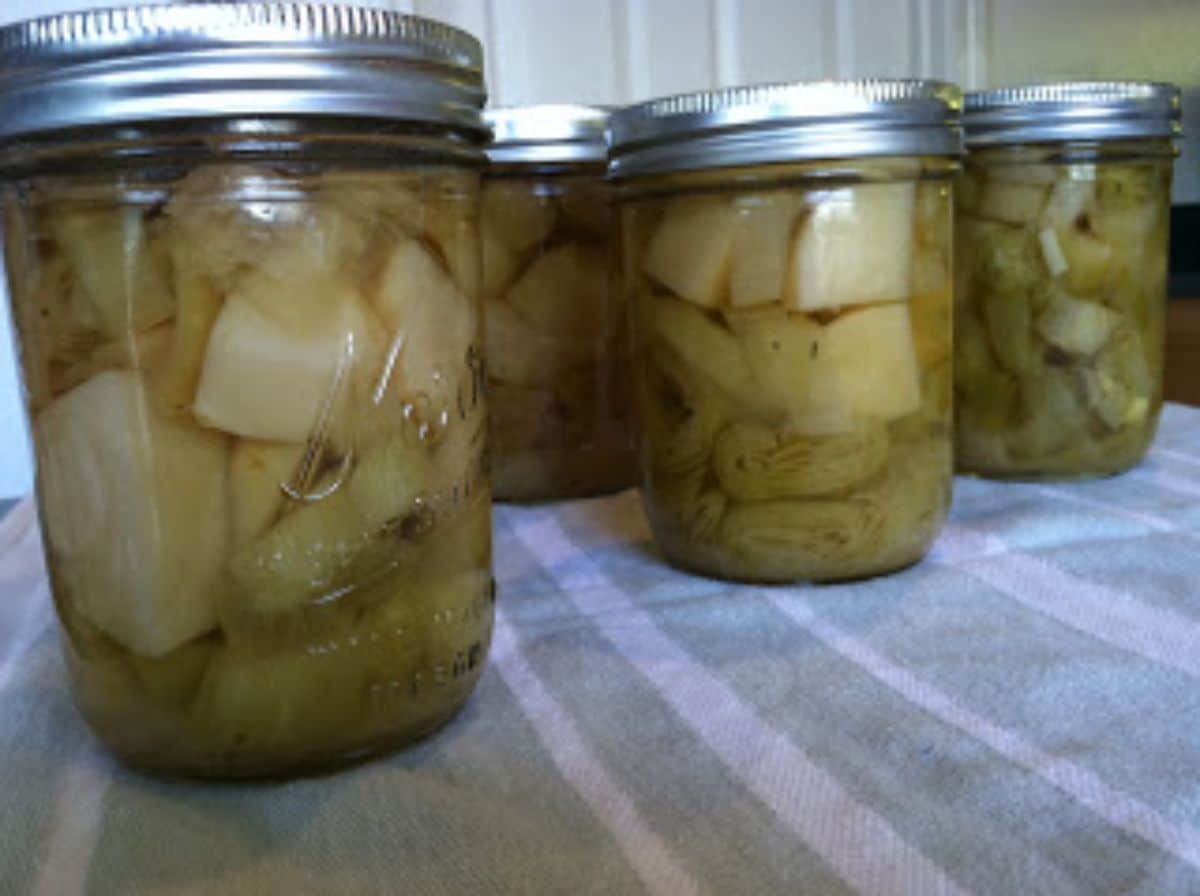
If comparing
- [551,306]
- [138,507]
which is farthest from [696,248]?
[138,507]

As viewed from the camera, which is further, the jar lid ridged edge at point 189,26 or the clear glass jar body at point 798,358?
the clear glass jar body at point 798,358

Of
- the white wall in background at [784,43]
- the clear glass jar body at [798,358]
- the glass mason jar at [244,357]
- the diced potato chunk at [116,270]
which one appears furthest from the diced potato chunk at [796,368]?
the white wall in background at [784,43]

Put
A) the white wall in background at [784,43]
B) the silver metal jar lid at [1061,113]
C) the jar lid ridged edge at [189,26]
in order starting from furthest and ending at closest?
the white wall in background at [784,43] < the silver metal jar lid at [1061,113] < the jar lid ridged edge at [189,26]

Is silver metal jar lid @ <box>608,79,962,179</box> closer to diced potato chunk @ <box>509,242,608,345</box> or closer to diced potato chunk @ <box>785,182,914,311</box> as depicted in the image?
diced potato chunk @ <box>785,182,914,311</box>

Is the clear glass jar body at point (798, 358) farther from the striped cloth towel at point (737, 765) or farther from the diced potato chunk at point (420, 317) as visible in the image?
the diced potato chunk at point (420, 317)

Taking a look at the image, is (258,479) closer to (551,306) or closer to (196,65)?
(196,65)

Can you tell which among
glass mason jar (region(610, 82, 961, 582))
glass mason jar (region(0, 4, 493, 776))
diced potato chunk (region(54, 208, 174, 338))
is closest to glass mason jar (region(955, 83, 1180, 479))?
glass mason jar (region(610, 82, 961, 582))
